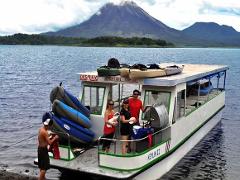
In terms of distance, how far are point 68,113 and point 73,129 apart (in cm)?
58

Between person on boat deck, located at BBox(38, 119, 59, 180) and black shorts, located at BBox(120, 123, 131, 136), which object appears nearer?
person on boat deck, located at BBox(38, 119, 59, 180)

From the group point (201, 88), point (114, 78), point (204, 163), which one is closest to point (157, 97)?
point (114, 78)

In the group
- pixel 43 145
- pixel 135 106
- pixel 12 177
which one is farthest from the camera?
pixel 135 106

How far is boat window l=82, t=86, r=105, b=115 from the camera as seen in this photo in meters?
14.9

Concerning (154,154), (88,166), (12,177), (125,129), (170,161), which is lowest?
(12,177)

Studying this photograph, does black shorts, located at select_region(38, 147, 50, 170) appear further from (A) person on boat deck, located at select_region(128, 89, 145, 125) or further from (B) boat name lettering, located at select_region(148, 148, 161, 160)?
(A) person on boat deck, located at select_region(128, 89, 145, 125)

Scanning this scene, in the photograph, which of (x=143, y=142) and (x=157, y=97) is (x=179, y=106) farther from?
(x=143, y=142)

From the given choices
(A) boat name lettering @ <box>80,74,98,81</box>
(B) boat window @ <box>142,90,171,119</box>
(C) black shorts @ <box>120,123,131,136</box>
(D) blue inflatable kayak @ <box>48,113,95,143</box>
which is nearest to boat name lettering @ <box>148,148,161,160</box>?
(C) black shorts @ <box>120,123,131,136</box>

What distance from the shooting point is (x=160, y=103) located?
14.3 meters

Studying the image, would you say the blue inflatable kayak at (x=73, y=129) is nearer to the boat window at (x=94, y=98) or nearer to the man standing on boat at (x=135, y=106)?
the boat window at (x=94, y=98)

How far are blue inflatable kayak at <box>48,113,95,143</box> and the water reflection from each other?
3.27 metres

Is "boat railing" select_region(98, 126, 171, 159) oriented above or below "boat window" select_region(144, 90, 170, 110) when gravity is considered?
below

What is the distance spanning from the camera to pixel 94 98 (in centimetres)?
1495

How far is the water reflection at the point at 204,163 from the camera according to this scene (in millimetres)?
15818
